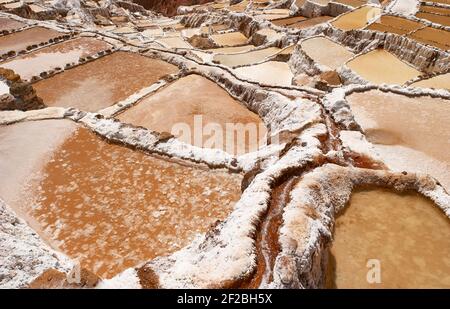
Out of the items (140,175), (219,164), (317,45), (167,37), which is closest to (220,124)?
(219,164)

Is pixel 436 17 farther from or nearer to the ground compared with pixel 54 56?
farther from the ground

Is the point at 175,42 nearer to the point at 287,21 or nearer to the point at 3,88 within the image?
the point at 287,21

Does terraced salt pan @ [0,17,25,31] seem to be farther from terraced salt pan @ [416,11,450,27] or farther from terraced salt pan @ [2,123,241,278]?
terraced salt pan @ [416,11,450,27]

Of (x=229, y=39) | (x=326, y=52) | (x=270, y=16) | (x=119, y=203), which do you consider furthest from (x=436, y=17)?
(x=119, y=203)

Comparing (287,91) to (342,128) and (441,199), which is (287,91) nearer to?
(342,128)

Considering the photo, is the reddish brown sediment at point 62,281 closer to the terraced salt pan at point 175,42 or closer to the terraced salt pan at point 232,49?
the terraced salt pan at point 232,49

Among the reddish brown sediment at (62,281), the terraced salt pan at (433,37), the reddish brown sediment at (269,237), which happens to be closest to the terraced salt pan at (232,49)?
the terraced salt pan at (433,37)

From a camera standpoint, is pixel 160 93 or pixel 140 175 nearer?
pixel 140 175
